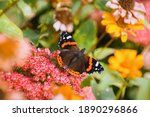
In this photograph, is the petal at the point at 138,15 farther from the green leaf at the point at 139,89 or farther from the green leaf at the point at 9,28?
the green leaf at the point at 9,28

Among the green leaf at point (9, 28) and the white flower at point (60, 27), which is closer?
the green leaf at point (9, 28)

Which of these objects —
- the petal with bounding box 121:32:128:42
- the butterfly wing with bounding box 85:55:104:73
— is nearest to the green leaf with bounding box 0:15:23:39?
the butterfly wing with bounding box 85:55:104:73

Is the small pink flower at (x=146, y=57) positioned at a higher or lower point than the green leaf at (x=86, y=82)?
higher

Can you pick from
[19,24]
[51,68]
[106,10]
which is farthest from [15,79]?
[106,10]

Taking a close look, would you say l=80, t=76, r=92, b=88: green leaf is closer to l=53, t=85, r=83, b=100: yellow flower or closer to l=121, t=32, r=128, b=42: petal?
l=53, t=85, r=83, b=100: yellow flower

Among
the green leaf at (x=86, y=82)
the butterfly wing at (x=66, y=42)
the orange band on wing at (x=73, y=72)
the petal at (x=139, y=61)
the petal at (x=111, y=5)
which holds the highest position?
the petal at (x=111, y=5)

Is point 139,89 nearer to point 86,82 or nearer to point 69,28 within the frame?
point 86,82

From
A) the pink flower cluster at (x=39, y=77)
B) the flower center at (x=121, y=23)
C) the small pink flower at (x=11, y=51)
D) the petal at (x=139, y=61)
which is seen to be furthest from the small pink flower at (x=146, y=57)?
the small pink flower at (x=11, y=51)
